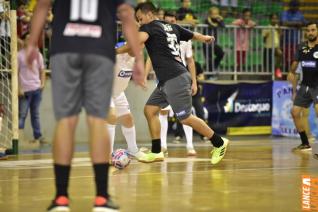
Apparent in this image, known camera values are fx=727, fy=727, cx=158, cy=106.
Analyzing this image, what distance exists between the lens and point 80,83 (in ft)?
17.2

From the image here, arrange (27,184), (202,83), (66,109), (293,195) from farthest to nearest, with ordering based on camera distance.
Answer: (202,83)
(27,184)
(293,195)
(66,109)

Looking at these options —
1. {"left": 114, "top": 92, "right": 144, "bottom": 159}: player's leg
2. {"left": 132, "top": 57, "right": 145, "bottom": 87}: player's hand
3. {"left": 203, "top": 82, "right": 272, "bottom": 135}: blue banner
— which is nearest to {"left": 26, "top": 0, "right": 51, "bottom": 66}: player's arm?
{"left": 132, "top": 57, "right": 145, "bottom": 87}: player's hand

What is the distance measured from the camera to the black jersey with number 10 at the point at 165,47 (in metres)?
9.48

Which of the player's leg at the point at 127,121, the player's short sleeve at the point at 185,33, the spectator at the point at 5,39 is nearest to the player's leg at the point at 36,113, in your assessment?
the spectator at the point at 5,39

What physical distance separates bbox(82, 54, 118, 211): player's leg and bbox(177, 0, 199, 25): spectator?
1146 centimetres

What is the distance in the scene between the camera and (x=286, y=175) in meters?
8.37

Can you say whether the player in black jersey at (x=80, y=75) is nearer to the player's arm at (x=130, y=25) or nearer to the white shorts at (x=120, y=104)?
the player's arm at (x=130, y=25)

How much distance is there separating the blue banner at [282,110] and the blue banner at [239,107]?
137 millimetres

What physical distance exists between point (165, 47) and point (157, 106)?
39.5 inches

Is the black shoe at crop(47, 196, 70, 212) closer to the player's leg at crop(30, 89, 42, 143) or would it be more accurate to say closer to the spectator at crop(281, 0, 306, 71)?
the player's leg at crop(30, 89, 42, 143)

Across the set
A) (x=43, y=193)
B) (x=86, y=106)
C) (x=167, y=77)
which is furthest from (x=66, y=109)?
(x=167, y=77)

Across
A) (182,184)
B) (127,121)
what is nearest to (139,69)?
(182,184)

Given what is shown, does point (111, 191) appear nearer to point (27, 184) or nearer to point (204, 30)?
point (27, 184)

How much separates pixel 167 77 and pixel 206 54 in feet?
25.7
